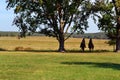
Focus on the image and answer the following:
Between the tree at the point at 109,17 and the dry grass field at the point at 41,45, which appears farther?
the dry grass field at the point at 41,45

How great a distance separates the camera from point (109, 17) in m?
61.3

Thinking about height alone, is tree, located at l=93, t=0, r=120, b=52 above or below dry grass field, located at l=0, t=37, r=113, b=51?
above

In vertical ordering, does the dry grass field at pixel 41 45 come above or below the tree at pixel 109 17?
below

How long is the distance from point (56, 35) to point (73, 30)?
2469 mm

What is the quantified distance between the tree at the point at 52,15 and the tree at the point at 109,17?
71.0 inches

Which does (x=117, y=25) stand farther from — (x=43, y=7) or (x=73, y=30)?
(x=43, y=7)

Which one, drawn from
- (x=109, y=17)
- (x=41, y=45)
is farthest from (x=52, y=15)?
(x=41, y=45)

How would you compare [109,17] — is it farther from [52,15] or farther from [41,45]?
[41,45]

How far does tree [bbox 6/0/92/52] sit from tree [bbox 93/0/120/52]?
180 centimetres

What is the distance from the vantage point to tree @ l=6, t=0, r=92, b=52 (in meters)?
63.1

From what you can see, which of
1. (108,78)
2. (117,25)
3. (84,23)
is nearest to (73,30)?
(84,23)

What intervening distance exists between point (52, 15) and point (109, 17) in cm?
770

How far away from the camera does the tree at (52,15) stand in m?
63.1

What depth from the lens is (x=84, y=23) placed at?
6419 cm
